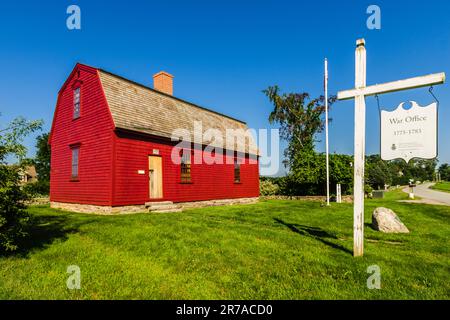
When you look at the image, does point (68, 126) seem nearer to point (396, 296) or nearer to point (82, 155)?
point (82, 155)

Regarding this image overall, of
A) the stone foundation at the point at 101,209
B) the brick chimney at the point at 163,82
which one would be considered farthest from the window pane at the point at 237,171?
the stone foundation at the point at 101,209

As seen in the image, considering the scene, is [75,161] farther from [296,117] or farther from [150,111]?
[296,117]

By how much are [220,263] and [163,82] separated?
17.5 meters

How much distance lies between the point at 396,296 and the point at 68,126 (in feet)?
58.0

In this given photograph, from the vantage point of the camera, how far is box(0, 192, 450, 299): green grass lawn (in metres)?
4.19

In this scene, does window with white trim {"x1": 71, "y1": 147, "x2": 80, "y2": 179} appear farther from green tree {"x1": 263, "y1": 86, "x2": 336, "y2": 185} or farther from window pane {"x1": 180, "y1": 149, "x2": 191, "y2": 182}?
green tree {"x1": 263, "y1": 86, "x2": 336, "y2": 185}

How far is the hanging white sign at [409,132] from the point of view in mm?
5215

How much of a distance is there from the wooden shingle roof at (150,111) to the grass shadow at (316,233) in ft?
29.6

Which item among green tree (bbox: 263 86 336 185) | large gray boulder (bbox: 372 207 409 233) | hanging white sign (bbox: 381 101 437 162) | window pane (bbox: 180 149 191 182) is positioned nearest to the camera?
hanging white sign (bbox: 381 101 437 162)

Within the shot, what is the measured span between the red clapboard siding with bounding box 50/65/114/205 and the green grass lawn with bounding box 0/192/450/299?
198 inches

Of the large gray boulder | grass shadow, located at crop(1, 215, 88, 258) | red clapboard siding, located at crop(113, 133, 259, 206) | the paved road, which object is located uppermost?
red clapboard siding, located at crop(113, 133, 259, 206)

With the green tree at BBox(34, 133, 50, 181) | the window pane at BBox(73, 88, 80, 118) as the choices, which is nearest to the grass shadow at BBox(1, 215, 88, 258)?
the window pane at BBox(73, 88, 80, 118)

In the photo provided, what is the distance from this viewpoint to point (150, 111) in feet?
52.6

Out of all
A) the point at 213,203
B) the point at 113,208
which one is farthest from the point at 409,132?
the point at 213,203
